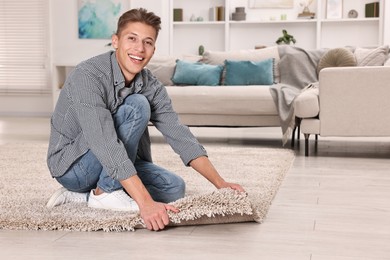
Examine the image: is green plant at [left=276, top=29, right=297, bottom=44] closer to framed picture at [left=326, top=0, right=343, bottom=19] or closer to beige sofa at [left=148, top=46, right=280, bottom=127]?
framed picture at [left=326, top=0, right=343, bottom=19]

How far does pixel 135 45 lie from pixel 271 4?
5859 millimetres

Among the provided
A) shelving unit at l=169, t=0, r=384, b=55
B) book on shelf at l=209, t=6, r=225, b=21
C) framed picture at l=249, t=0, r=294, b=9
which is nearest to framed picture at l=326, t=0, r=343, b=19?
shelving unit at l=169, t=0, r=384, b=55

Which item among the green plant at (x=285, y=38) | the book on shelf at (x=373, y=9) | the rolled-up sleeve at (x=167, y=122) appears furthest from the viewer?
the green plant at (x=285, y=38)

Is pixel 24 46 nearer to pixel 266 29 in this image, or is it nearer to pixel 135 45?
pixel 266 29

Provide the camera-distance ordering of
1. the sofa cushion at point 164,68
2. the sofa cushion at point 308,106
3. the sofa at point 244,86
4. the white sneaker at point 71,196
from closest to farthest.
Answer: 1. the white sneaker at point 71,196
2. the sofa cushion at point 308,106
3. the sofa at point 244,86
4. the sofa cushion at point 164,68

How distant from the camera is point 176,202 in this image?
97.3 inches

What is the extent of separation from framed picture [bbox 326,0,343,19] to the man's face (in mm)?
5753

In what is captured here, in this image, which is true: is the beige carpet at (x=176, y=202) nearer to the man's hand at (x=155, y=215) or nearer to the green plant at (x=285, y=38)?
the man's hand at (x=155, y=215)

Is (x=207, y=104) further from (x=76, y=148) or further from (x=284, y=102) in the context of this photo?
(x=76, y=148)

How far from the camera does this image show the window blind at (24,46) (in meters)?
8.20

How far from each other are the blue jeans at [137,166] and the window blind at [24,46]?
18.9 ft

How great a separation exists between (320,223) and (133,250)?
32.0 inches

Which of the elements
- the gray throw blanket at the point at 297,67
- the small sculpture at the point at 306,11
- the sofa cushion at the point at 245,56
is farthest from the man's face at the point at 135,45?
the small sculpture at the point at 306,11

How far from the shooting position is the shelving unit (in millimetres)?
7863
